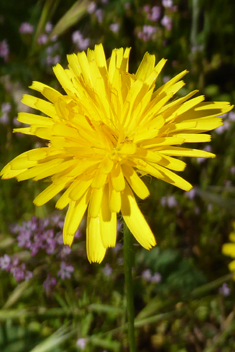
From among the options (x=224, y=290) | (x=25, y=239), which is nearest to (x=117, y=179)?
(x=25, y=239)

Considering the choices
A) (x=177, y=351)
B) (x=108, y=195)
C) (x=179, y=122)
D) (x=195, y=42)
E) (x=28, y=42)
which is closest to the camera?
(x=108, y=195)

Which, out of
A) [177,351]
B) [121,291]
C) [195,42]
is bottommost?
[177,351]

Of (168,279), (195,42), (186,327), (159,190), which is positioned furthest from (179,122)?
(195,42)

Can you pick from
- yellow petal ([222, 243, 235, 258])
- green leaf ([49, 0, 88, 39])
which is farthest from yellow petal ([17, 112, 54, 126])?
yellow petal ([222, 243, 235, 258])

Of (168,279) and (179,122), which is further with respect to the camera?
(168,279)

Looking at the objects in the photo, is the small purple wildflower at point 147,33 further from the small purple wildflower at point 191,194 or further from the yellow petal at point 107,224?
the yellow petal at point 107,224

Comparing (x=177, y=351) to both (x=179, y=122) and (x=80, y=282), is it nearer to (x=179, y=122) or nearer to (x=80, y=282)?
(x=80, y=282)

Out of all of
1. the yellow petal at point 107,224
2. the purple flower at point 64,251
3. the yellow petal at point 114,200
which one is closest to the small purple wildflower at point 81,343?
the purple flower at point 64,251

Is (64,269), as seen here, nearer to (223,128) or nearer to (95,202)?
(95,202)
